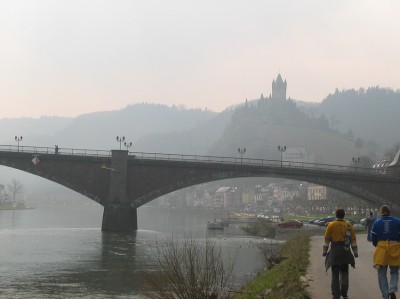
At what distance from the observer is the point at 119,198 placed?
219ft

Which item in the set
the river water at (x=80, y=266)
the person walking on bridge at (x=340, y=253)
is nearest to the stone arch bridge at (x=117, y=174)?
the river water at (x=80, y=266)

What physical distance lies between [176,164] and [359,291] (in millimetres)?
54759

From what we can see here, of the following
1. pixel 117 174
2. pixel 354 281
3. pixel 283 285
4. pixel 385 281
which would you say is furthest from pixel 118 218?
pixel 385 281

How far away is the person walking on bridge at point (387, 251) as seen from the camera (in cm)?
1302

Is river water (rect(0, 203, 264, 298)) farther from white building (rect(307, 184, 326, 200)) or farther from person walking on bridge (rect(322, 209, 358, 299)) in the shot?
white building (rect(307, 184, 326, 200))

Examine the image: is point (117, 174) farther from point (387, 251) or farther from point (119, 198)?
point (387, 251)

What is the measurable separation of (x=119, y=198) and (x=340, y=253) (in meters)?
54.7

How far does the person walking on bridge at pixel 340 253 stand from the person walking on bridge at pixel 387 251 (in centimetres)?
54

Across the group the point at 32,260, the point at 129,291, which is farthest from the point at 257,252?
the point at 129,291

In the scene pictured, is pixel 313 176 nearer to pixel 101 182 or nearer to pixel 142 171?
pixel 142 171

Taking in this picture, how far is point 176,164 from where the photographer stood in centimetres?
6956

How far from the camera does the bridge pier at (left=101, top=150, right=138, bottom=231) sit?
65625 mm

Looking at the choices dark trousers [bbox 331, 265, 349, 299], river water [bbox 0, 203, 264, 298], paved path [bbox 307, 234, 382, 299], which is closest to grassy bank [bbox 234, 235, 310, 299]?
paved path [bbox 307, 234, 382, 299]

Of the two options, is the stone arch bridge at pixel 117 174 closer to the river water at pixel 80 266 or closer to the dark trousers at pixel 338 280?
the river water at pixel 80 266
